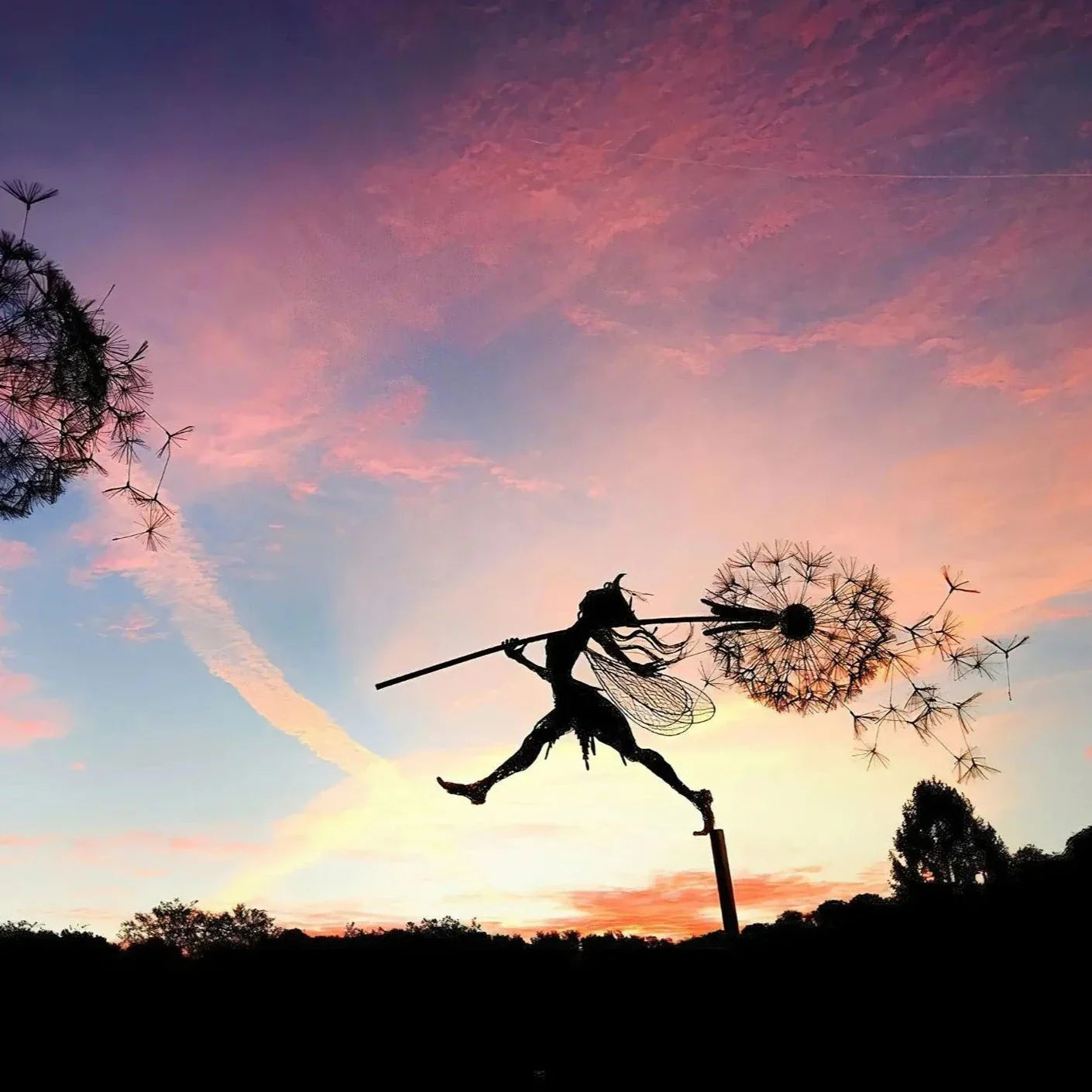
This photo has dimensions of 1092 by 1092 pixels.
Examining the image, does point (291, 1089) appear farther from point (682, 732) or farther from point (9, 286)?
point (9, 286)

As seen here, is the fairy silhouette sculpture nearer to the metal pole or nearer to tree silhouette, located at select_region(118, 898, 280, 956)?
the metal pole

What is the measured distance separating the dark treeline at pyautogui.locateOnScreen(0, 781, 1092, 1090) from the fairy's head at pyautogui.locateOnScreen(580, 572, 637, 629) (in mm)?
3399

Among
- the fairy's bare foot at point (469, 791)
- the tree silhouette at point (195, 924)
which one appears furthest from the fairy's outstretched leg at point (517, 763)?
the tree silhouette at point (195, 924)

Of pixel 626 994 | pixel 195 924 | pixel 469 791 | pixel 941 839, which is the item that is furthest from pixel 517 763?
pixel 941 839

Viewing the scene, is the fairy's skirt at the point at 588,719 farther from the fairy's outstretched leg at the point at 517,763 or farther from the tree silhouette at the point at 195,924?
the tree silhouette at the point at 195,924

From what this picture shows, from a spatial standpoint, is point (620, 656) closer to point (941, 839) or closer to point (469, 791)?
point (469, 791)

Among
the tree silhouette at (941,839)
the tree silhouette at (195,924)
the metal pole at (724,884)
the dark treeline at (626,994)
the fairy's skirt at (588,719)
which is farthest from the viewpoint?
the tree silhouette at (941,839)

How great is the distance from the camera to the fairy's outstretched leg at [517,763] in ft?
31.4

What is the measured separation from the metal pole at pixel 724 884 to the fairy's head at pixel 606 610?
8.05 feet

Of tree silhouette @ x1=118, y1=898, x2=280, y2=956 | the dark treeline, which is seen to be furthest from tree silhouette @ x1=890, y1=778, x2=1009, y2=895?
the dark treeline

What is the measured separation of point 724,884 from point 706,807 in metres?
0.80

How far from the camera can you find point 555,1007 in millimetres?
5996

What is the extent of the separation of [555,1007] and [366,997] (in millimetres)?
1321

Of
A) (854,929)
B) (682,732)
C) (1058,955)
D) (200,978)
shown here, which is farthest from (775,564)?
(200,978)
